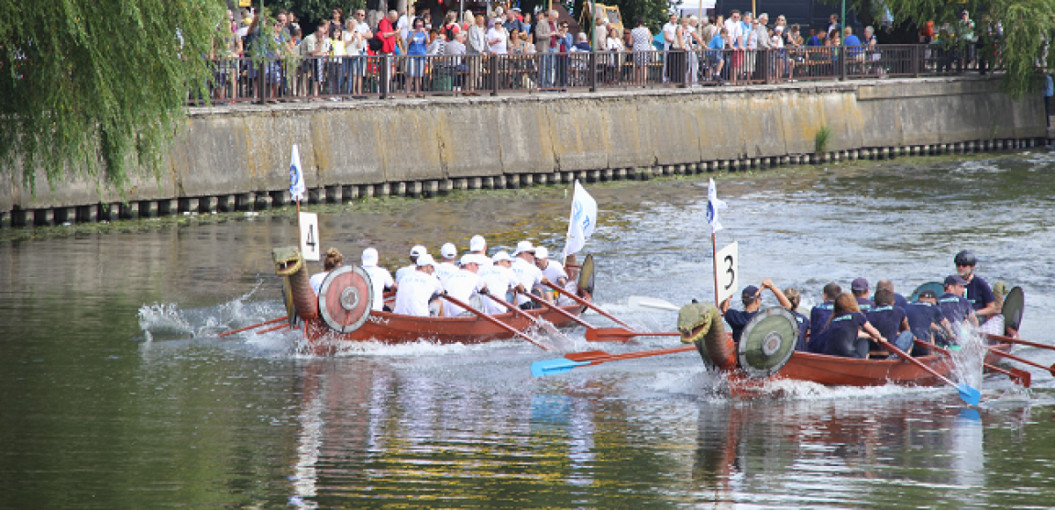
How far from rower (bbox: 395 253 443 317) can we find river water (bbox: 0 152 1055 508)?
0.52 meters

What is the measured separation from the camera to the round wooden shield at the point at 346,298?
15.1 m

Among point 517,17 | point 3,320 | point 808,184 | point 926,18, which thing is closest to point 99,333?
point 3,320

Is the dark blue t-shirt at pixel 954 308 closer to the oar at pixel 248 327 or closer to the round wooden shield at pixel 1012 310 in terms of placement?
the round wooden shield at pixel 1012 310

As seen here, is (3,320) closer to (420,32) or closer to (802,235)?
(420,32)

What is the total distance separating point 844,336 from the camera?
45.5 ft

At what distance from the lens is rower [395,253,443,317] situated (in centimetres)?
1620

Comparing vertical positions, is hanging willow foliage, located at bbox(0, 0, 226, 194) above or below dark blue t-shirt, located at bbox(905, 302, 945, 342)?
above

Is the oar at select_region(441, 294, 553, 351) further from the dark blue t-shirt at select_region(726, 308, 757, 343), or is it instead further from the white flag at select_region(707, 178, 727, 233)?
the dark blue t-shirt at select_region(726, 308, 757, 343)

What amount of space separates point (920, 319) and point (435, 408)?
5313 millimetres

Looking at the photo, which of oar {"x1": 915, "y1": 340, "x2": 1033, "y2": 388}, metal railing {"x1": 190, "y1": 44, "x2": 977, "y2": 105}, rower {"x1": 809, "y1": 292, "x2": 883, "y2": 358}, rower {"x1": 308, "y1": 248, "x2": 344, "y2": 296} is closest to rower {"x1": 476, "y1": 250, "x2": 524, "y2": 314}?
rower {"x1": 308, "y1": 248, "x2": 344, "y2": 296}

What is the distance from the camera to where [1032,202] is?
29.8m

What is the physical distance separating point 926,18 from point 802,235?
15.6 m

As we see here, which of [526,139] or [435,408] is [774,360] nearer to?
[435,408]

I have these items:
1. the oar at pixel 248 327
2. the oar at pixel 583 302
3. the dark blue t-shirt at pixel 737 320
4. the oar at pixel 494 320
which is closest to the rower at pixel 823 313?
the dark blue t-shirt at pixel 737 320
